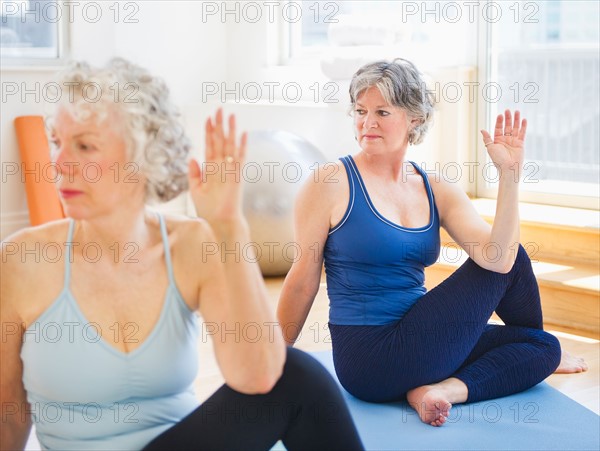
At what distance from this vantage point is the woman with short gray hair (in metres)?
2.52

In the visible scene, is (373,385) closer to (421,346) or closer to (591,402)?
(421,346)

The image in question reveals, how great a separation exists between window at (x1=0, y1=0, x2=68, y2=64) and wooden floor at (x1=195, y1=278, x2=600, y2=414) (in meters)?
2.10

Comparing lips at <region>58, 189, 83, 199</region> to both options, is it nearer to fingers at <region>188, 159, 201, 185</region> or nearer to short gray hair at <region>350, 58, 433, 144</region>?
fingers at <region>188, 159, 201, 185</region>

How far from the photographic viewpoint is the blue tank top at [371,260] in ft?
8.23

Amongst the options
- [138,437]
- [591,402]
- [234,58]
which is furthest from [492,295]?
[234,58]

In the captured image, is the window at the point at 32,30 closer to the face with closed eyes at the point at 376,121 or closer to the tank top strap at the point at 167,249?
the face with closed eyes at the point at 376,121

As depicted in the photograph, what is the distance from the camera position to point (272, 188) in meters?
4.55

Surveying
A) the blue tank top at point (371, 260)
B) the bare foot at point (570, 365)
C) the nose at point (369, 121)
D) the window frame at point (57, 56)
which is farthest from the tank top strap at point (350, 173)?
the window frame at point (57, 56)

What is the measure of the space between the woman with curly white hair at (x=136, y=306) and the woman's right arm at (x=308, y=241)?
1029 millimetres

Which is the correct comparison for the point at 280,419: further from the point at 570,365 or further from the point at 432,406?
the point at 570,365

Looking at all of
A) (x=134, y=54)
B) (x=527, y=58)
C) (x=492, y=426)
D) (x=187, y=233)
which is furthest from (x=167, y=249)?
(x=134, y=54)

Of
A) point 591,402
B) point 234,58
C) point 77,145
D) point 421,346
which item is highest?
point 234,58

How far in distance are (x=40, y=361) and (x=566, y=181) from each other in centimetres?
396

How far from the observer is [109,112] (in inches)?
54.9
